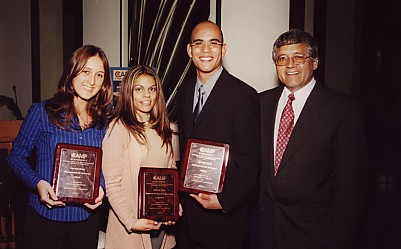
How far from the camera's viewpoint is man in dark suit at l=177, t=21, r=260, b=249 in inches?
79.9

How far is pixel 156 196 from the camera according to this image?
1.99m

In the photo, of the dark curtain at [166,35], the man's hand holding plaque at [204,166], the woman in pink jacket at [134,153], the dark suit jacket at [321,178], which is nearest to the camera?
the dark suit jacket at [321,178]

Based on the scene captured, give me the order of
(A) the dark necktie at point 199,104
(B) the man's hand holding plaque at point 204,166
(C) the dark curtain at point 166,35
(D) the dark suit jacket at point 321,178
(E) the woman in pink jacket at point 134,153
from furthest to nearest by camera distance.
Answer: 1. (C) the dark curtain at point 166,35
2. (A) the dark necktie at point 199,104
3. (E) the woman in pink jacket at point 134,153
4. (B) the man's hand holding plaque at point 204,166
5. (D) the dark suit jacket at point 321,178

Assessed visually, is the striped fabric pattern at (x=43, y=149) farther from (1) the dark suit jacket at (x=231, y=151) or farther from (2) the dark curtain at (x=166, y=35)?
(2) the dark curtain at (x=166, y=35)

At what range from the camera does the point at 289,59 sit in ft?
6.55

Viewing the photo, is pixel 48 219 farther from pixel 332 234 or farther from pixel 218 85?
pixel 332 234

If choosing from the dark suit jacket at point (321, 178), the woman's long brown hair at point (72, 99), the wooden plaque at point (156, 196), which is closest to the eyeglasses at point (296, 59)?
the dark suit jacket at point (321, 178)

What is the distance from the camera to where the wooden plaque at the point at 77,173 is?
1874mm

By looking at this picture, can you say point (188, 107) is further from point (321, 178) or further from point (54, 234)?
point (54, 234)

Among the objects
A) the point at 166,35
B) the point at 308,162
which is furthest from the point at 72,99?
the point at 166,35

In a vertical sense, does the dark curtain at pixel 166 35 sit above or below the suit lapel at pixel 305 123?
above

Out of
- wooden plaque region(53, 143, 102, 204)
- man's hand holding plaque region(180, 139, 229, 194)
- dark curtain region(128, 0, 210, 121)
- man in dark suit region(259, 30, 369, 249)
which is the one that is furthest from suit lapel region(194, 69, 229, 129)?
dark curtain region(128, 0, 210, 121)

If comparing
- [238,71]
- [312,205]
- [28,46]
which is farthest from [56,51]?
[312,205]

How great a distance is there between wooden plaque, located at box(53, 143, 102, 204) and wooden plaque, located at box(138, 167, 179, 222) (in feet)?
0.79
